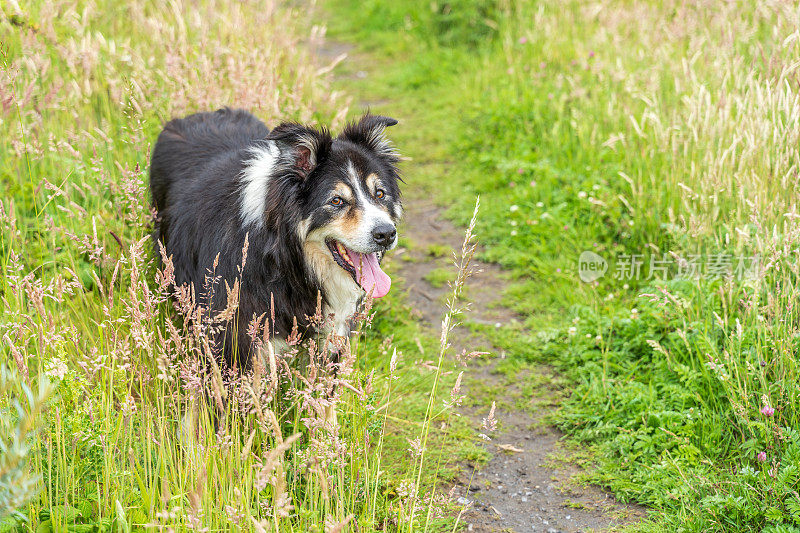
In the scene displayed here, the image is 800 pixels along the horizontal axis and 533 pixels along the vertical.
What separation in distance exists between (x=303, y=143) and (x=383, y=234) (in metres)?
0.56

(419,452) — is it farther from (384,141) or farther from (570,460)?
(384,141)

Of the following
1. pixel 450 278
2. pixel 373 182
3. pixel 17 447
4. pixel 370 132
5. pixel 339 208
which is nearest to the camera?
pixel 17 447

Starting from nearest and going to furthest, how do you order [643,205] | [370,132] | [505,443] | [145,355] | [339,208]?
[145,355] → [339,208] → [370,132] → [505,443] → [643,205]

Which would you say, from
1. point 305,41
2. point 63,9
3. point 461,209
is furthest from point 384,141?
point 305,41

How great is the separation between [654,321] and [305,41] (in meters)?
7.01

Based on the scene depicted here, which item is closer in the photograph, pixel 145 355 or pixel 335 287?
pixel 145 355

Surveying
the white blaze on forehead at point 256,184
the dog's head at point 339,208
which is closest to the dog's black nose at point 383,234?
the dog's head at point 339,208

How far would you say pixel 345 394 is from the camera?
316cm

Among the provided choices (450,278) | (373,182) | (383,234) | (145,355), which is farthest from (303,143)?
(450,278)

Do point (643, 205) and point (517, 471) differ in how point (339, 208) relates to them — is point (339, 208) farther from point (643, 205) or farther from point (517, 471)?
point (643, 205)

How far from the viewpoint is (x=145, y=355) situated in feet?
10.7

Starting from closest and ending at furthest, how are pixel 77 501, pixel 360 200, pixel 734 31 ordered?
1. pixel 77 501
2. pixel 360 200
3. pixel 734 31

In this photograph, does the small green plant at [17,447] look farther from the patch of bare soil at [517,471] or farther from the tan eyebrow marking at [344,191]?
the patch of bare soil at [517,471]

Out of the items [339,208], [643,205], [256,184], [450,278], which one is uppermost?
[256,184]
